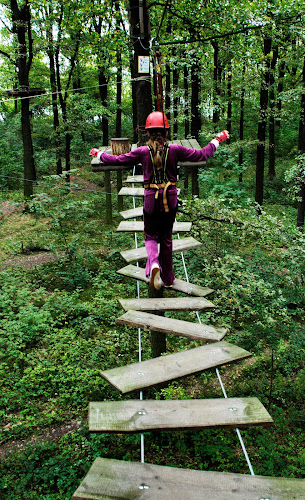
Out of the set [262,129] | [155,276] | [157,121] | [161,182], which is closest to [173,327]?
[155,276]

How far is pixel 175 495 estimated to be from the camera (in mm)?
1967

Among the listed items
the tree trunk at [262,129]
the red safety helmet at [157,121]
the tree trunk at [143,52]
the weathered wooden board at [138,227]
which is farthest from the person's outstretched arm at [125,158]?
the tree trunk at [262,129]

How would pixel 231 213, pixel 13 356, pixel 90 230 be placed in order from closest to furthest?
pixel 13 356 < pixel 231 213 < pixel 90 230

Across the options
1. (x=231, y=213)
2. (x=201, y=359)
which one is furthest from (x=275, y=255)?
(x=201, y=359)

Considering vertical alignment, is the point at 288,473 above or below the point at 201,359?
below

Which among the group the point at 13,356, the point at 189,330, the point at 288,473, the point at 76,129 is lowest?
→ the point at 288,473

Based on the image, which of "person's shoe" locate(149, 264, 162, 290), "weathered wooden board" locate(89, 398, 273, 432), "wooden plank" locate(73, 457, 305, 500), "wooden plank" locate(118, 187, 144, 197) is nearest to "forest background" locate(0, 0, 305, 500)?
"wooden plank" locate(118, 187, 144, 197)

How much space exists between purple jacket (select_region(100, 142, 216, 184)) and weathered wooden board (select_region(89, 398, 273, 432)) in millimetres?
2242

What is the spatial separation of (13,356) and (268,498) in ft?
13.8

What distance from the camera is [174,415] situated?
2484 millimetres

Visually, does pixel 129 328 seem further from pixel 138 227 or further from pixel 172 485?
pixel 172 485

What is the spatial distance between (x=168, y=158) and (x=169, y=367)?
2.07 m

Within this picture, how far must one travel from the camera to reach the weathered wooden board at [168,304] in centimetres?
378

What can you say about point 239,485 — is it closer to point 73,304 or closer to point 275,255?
point 73,304
